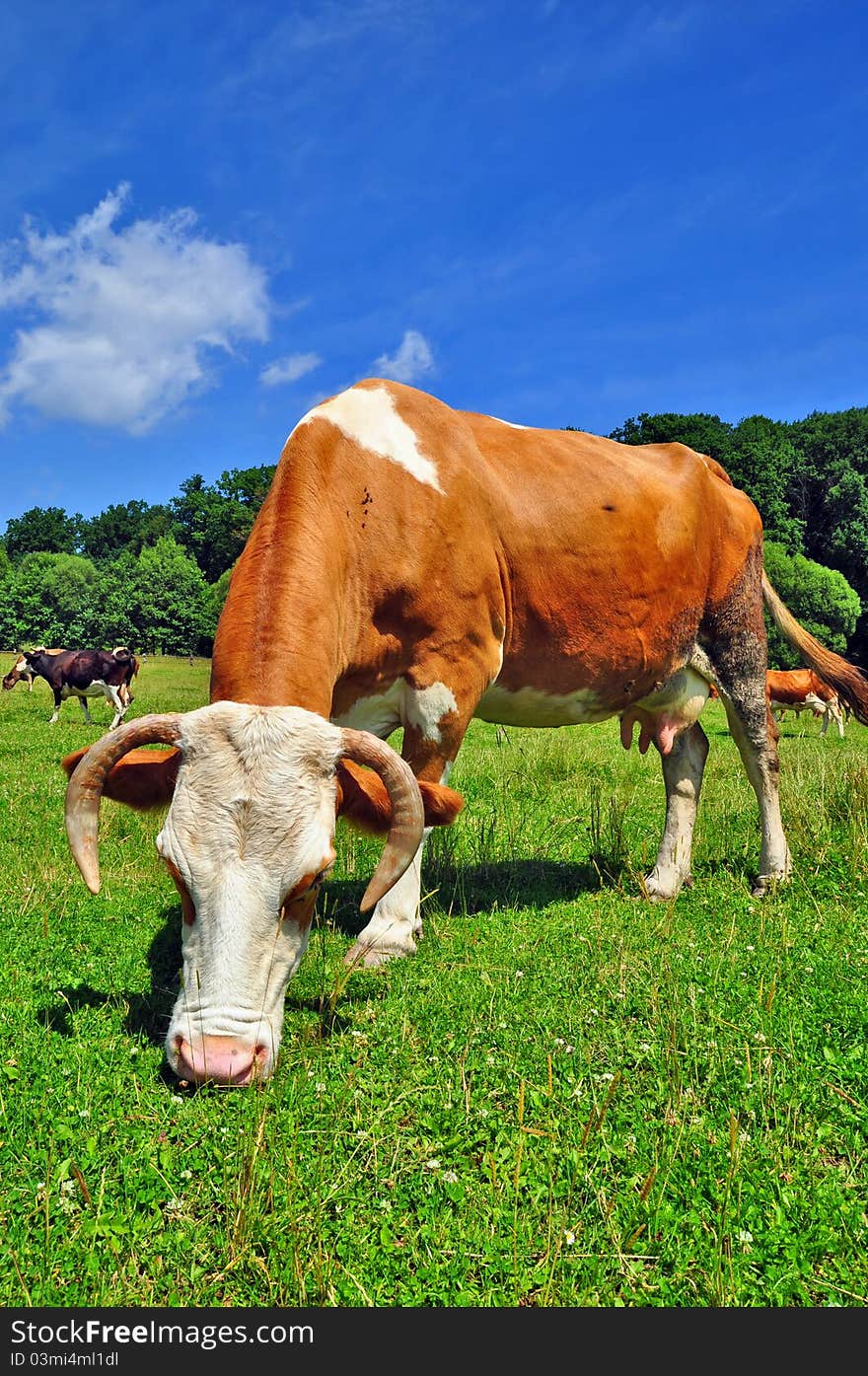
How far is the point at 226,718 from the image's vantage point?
3.59 metres

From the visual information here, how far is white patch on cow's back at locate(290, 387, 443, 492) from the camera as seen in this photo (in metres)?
5.26

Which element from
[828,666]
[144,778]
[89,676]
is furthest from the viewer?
[89,676]

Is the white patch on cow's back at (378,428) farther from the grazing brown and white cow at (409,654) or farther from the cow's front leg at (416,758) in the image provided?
the cow's front leg at (416,758)

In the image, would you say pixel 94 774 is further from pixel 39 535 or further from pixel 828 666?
pixel 39 535

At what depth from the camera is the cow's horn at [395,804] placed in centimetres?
378

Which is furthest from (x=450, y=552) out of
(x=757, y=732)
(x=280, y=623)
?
(x=757, y=732)

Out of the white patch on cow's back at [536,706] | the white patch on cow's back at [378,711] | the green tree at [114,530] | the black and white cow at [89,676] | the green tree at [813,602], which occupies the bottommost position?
the white patch on cow's back at [378,711]

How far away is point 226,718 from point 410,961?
222 centimetres

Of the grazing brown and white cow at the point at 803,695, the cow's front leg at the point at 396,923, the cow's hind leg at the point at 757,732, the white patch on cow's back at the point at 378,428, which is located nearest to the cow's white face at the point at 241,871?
the cow's front leg at the point at 396,923

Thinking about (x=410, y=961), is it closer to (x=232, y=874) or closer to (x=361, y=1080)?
(x=361, y=1080)

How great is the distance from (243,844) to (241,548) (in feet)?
42.3

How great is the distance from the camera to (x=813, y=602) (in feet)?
145

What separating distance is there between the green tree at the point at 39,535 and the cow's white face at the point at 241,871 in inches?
6048

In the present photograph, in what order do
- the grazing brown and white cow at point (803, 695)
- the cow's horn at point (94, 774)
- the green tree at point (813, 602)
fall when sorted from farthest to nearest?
the green tree at point (813, 602) → the grazing brown and white cow at point (803, 695) → the cow's horn at point (94, 774)
